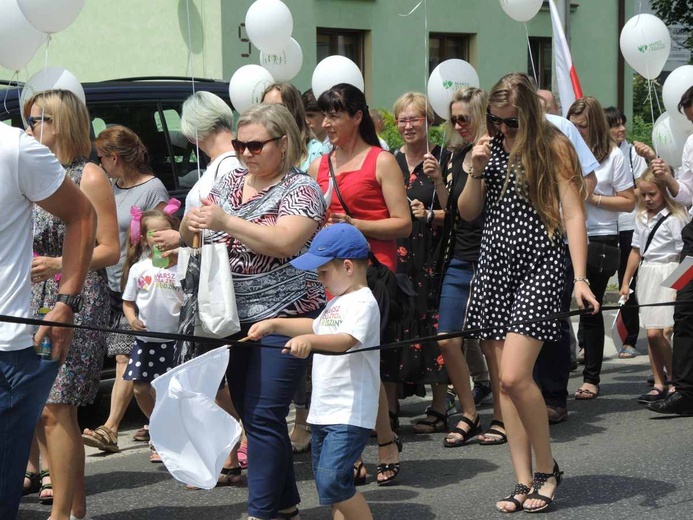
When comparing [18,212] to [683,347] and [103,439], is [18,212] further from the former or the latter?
[683,347]

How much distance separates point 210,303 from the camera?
482 centimetres

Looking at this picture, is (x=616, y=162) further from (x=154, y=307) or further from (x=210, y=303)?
(x=210, y=303)

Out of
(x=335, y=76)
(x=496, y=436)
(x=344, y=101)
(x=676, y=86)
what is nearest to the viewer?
(x=344, y=101)

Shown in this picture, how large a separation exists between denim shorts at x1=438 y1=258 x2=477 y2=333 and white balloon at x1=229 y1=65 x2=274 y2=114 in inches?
85.9

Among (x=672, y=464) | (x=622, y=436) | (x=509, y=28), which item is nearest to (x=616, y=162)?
(x=622, y=436)

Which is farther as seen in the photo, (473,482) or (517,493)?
(473,482)

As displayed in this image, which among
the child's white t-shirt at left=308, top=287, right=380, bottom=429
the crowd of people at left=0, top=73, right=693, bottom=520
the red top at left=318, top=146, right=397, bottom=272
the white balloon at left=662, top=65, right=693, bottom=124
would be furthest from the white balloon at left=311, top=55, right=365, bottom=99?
the child's white t-shirt at left=308, top=287, right=380, bottom=429

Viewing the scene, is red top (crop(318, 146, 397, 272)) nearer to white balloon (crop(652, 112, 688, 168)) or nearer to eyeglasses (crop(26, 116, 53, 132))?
eyeglasses (crop(26, 116, 53, 132))

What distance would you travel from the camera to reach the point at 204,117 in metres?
6.12

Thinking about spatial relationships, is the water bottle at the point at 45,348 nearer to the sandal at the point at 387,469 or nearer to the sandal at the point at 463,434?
the sandal at the point at 387,469

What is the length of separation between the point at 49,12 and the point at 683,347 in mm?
4202

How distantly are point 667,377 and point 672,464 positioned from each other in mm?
2118

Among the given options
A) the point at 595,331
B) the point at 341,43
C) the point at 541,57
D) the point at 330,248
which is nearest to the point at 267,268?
the point at 330,248

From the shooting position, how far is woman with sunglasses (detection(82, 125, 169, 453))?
22.5ft
